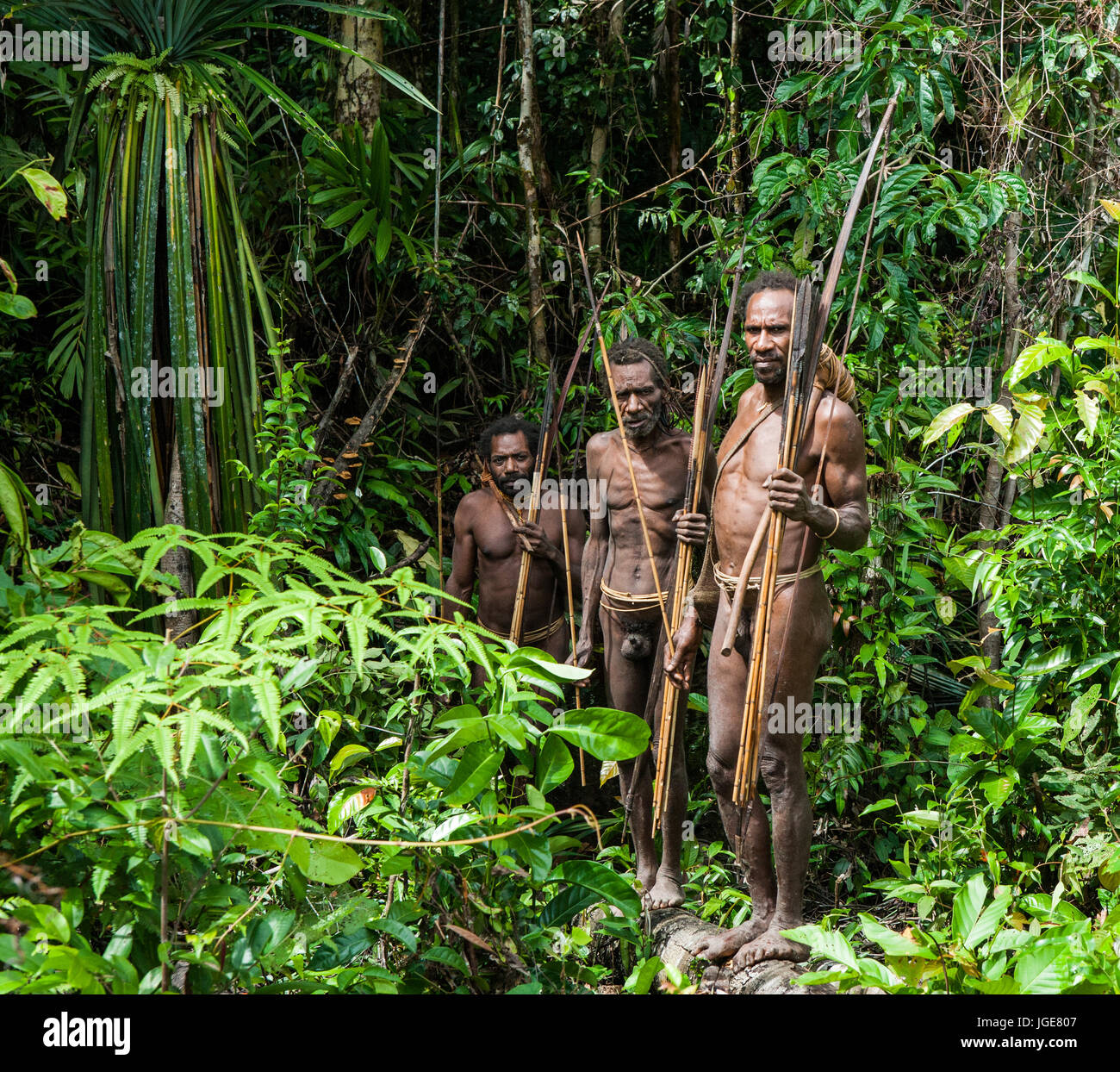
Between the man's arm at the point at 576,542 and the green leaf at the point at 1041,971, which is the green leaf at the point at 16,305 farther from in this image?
the green leaf at the point at 1041,971

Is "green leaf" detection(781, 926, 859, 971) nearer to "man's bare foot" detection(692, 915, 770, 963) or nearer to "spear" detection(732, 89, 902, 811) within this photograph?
"spear" detection(732, 89, 902, 811)

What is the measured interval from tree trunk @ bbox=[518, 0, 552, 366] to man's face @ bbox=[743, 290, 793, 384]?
214 cm

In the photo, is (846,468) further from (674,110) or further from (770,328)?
(674,110)

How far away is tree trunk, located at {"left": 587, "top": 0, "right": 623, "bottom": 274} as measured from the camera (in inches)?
210

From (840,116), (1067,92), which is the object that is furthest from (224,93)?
(1067,92)

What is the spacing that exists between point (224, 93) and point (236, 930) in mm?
2618

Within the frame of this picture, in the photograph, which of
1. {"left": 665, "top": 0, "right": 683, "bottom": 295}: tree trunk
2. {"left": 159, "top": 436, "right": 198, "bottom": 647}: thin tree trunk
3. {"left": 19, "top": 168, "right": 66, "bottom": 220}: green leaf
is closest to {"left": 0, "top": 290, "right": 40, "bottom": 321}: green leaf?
{"left": 19, "top": 168, "right": 66, "bottom": 220}: green leaf

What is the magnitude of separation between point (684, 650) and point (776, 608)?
32 cm

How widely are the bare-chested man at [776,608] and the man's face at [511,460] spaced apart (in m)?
1.00

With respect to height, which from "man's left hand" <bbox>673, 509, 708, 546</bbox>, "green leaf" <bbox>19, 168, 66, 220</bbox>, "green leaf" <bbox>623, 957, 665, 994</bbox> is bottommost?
"green leaf" <bbox>623, 957, 665, 994</bbox>

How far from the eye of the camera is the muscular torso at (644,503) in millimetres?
3586

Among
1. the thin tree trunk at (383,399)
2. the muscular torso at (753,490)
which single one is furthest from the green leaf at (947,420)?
the thin tree trunk at (383,399)

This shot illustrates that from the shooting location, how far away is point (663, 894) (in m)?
3.49

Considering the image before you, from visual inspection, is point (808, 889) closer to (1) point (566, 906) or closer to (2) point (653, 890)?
(2) point (653, 890)
